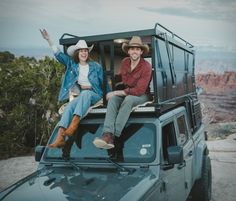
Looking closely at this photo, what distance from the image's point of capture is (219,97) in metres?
12.5

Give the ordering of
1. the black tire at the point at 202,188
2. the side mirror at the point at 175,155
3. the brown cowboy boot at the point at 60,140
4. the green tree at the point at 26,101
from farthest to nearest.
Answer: the green tree at the point at 26,101 < the black tire at the point at 202,188 < the brown cowboy boot at the point at 60,140 < the side mirror at the point at 175,155

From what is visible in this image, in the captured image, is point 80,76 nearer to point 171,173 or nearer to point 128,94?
point 128,94

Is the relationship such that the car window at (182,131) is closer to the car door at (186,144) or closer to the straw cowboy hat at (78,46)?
the car door at (186,144)

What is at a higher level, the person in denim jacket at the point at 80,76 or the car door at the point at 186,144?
the person in denim jacket at the point at 80,76

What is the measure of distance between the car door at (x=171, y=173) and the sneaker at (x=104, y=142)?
1.73 feet

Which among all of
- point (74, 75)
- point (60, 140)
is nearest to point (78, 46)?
point (74, 75)

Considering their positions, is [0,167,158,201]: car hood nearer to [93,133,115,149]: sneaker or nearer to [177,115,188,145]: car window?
[93,133,115,149]: sneaker

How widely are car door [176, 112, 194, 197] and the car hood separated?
1.16 metres

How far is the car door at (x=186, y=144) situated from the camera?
482 cm

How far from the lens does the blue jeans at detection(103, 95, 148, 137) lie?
4012 mm

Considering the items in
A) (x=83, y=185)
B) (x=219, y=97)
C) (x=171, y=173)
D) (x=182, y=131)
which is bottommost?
(x=219, y=97)

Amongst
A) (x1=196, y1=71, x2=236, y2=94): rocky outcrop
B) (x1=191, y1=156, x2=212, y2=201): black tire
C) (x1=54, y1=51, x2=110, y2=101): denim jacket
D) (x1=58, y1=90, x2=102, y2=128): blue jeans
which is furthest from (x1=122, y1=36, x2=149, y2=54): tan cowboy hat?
(x1=196, y1=71, x2=236, y2=94): rocky outcrop

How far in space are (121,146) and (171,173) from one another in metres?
0.58

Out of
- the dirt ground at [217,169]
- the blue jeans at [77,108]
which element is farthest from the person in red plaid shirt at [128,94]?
the dirt ground at [217,169]
